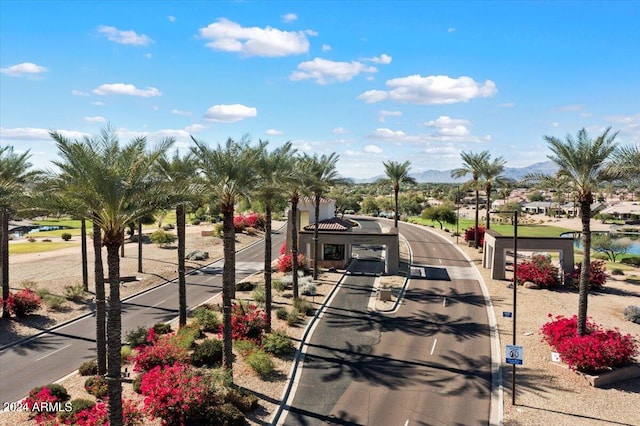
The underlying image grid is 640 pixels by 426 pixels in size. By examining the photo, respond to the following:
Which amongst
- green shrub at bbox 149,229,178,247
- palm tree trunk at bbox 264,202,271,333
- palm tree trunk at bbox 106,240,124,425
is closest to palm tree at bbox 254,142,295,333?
palm tree trunk at bbox 264,202,271,333

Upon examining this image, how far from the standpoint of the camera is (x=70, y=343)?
25672 millimetres

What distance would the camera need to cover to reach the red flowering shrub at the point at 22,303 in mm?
28906

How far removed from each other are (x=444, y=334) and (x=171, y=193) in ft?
58.7

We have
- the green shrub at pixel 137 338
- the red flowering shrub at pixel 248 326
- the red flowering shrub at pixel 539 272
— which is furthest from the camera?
the red flowering shrub at pixel 539 272

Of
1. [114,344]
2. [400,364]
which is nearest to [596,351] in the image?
[400,364]

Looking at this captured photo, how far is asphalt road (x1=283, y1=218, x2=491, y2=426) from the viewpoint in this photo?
58.1ft

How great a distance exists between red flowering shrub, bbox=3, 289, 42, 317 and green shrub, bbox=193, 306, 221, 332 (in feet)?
37.5

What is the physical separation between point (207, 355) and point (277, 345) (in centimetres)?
353

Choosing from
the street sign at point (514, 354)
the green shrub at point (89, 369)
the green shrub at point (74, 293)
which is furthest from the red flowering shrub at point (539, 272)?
the green shrub at point (74, 293)

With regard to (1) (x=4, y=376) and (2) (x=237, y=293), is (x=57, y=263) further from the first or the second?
(1) (x=4, y=376)

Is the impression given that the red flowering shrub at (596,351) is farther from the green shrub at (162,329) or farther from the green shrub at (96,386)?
the green shrub at (162,329)

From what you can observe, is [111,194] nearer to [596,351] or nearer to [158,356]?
[158,356]

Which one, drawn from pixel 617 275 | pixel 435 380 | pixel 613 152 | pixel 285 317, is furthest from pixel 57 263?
pixel 617 275

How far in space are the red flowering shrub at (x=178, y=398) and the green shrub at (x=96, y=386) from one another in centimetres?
277
